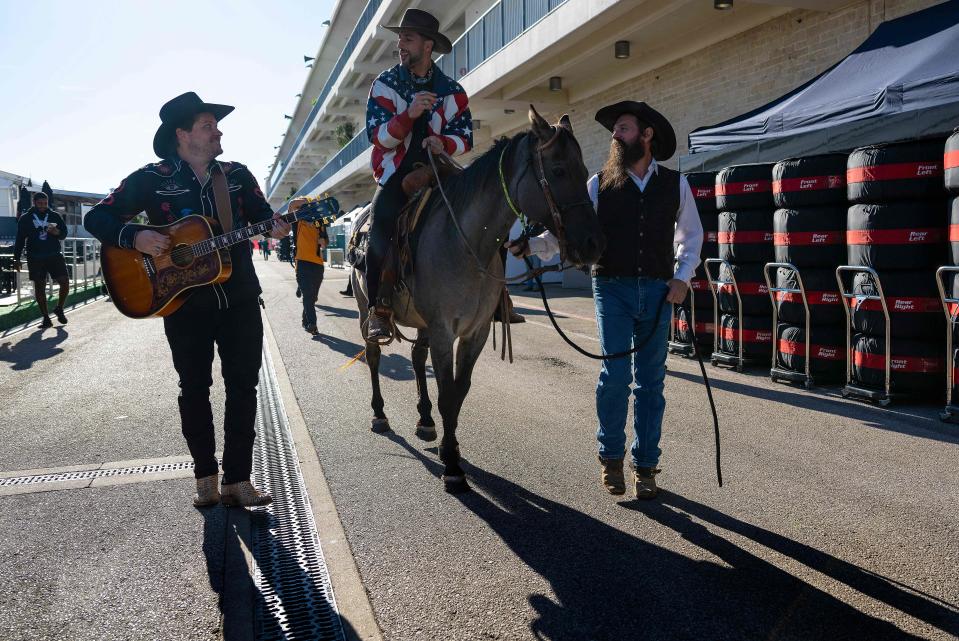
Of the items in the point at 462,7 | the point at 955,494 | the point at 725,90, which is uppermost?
the point at 462,7

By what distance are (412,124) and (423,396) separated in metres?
2.21

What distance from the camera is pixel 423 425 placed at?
19.0ft

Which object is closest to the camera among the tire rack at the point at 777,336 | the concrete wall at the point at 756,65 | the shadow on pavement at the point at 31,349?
the tire rack at the point at 777,336

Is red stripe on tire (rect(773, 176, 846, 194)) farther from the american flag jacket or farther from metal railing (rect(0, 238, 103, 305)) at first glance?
metal railing (rect(0, 238, 103, 305))

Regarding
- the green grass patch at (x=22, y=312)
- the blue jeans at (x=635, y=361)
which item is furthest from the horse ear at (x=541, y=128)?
the green grass patch at (x=22, y=312)

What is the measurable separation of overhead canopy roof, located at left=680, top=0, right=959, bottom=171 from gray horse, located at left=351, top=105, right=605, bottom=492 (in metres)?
5.65

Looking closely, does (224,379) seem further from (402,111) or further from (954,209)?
(954,209)

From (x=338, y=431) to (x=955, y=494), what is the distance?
4452mm

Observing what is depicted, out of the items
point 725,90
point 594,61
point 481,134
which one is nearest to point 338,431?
point 725,90

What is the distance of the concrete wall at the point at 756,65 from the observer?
12203 millimetres

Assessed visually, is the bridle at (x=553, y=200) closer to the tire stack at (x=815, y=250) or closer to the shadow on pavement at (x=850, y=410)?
the shadow on pavement at (x=850, y=410)

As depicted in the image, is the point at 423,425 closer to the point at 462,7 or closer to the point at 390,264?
the point at 390,264

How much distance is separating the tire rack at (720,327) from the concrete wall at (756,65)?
230 inches

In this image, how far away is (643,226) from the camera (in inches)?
166
